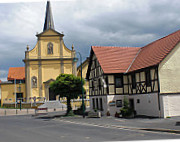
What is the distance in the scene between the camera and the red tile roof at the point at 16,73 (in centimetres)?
5644

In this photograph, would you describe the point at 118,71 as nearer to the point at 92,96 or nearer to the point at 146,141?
the point at 92,96

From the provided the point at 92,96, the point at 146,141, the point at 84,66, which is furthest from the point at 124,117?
the point at 84,66

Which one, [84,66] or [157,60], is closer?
[157,60]

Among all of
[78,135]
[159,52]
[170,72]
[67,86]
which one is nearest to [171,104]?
[170,72]

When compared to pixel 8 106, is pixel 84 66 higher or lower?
higher

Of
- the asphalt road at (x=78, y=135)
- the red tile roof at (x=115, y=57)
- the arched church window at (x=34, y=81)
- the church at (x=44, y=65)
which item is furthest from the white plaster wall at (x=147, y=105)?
the arched church window at (x=34, y=81)

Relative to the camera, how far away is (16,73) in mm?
58125

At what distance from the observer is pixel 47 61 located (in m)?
51.7

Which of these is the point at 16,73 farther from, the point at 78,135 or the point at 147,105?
the point at 78,135

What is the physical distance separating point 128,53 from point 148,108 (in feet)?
29.7

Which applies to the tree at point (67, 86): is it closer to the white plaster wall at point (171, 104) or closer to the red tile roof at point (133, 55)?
the red tile roof at point (133, 55)

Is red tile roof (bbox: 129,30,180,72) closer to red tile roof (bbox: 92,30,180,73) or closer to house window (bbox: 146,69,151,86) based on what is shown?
red tile roof (bbox: 92,30,180,73)

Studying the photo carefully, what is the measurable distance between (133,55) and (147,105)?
829 centimetres

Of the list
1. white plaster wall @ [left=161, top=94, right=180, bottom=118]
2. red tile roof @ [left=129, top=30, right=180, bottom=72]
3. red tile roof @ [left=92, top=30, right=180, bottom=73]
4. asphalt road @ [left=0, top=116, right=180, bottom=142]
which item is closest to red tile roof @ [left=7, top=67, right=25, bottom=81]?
red tile roof @ [left=92, top=30, right=180, bottom=73]
